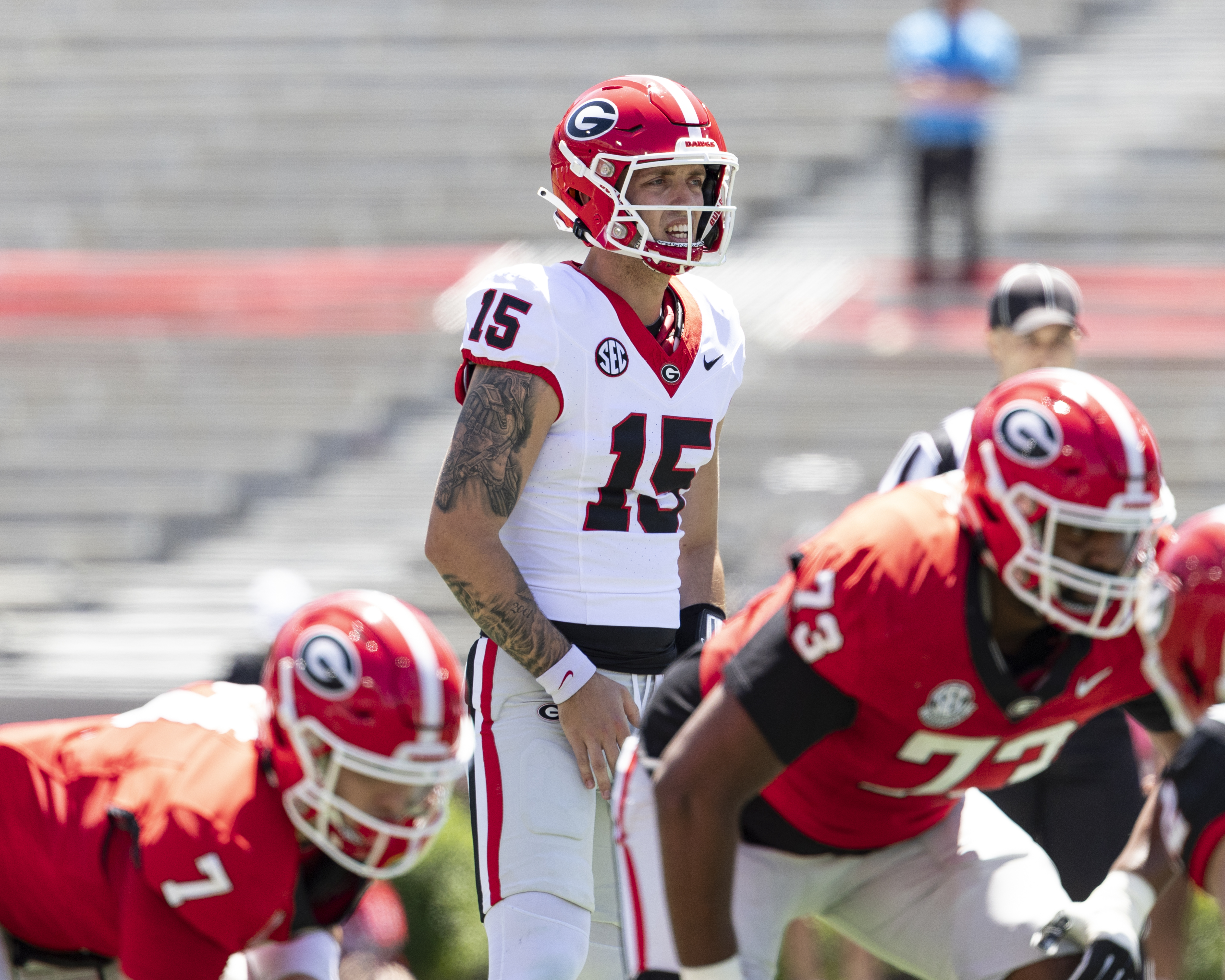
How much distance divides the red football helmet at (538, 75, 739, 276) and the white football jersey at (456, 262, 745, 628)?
112 mm

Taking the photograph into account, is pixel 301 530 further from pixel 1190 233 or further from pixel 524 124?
pixel 1190 233

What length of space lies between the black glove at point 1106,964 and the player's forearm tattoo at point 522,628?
3.32 feet

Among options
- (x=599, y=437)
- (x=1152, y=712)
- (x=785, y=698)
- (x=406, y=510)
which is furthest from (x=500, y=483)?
(x=406, y=510)

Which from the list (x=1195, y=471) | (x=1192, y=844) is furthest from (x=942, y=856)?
(x=1195, y=471)

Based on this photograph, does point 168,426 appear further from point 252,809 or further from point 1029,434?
point 1029,434

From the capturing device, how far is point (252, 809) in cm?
241

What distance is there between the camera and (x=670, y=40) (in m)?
12.7

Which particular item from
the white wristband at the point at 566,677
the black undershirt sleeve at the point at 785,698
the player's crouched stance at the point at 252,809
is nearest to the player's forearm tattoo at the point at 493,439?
the white wristband at the point at 566,677

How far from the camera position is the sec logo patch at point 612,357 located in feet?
9.88

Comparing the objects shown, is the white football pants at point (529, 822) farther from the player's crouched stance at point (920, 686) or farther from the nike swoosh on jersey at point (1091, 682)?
the nike swoosh on jersey at point (1091, 682)

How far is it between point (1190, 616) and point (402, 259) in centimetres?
992

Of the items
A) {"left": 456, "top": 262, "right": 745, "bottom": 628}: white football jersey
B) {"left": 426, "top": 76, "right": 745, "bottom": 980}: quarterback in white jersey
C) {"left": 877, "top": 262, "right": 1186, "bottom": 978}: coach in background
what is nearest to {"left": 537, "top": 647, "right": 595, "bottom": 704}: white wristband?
{"left": 426, "top": 76, "right": 745, "bottom": 980}: quarterback in white jersey

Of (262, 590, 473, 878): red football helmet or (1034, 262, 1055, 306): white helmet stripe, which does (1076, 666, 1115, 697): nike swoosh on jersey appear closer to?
(262, 590, 473, 878): red football helmet

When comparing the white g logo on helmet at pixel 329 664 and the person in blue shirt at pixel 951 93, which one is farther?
the person in blue shirt at pixel 951 93
